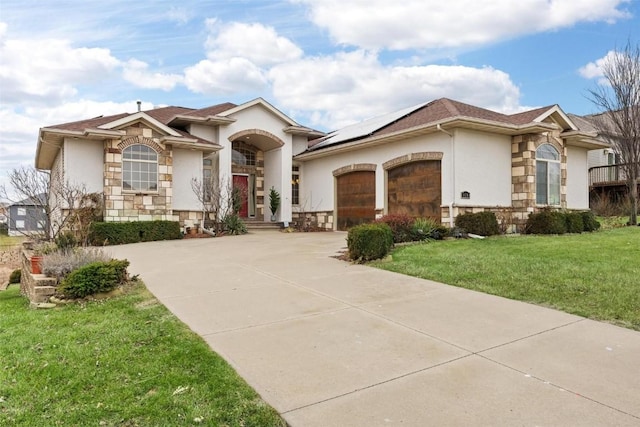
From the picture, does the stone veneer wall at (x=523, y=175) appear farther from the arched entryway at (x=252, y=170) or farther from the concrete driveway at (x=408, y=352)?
the arched entryway at (x=252, y=170)

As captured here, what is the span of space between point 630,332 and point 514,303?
1.39 m

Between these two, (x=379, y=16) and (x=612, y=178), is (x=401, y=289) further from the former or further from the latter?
(x=612, y=178)

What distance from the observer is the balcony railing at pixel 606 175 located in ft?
77.5

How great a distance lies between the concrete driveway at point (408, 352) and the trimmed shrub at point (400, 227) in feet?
13.9

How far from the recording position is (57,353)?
4074 millimetres

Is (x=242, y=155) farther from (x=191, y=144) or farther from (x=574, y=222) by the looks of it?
(x=574, y=222)

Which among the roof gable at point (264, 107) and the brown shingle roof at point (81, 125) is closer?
the brown shingle roof at point (81, 125)

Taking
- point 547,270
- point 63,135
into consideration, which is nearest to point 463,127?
point 547,270

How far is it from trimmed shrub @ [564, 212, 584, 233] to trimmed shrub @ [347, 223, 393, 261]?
872 cm

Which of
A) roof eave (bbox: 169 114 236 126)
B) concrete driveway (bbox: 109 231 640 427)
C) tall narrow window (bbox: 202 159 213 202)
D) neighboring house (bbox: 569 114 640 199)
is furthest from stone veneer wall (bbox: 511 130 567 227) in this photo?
tall narrow window (bbox: 202 159 213 202)

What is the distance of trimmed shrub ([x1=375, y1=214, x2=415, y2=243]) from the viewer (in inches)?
446

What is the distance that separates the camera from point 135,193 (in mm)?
15312

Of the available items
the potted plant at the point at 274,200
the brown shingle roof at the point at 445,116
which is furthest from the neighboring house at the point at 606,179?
the potted plant at the point at 274,200

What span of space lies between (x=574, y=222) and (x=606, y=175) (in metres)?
13.4
